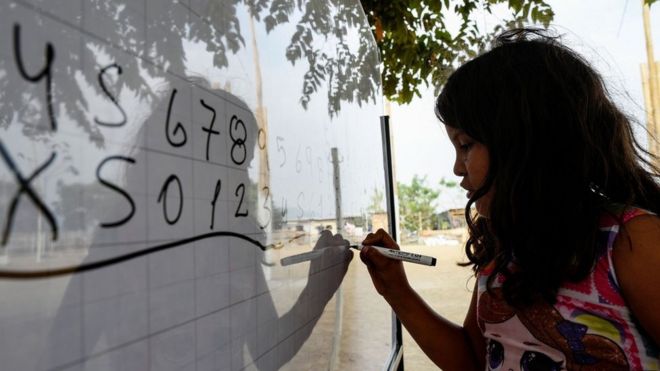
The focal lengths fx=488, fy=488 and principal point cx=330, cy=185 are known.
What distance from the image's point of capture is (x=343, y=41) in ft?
3.56

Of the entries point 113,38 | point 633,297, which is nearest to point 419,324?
point 633,297

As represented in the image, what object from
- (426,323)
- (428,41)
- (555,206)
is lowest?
(426,323)

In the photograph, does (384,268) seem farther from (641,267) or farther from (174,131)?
(174,131)

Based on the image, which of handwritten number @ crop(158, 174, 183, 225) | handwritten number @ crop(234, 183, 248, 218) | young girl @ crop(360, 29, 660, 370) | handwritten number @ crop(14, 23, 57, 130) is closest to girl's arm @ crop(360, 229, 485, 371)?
young girl @ crop(360, 29, 660, 370)

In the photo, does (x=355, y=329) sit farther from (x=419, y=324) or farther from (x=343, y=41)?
(x=343, y=41)

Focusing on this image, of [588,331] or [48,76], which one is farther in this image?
[588,331]

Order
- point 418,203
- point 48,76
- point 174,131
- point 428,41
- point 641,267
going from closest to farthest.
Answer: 1. point 48,76
2. point 174,131
3. point 641,267
4. point 428,41
5. point 418,203

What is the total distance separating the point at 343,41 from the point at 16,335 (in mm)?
943

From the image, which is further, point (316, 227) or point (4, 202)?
point (316, 227)

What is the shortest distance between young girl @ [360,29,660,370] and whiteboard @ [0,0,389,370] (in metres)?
0.35

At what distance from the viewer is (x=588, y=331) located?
28.8 inches

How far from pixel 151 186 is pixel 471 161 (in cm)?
65

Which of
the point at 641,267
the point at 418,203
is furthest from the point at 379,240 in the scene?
the point at 418,203

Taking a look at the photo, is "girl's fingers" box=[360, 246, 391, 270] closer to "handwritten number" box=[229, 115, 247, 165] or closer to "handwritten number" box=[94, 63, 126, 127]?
"handwritten number" box=[229, 115, 247, 165]
